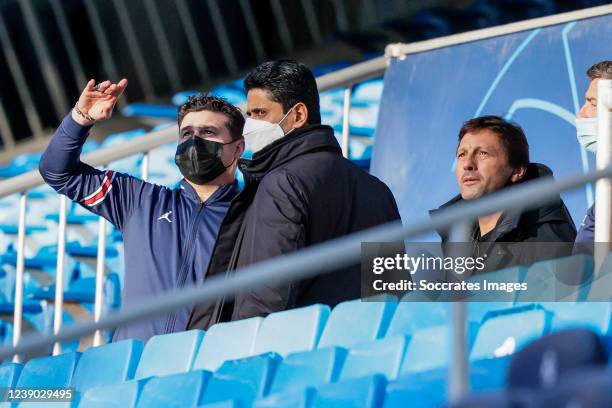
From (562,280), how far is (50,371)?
6.33 ft

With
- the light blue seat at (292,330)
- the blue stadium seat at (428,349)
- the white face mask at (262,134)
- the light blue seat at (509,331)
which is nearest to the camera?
the light blue seat at (509,331)

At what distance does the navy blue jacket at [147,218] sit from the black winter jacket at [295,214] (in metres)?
0.29

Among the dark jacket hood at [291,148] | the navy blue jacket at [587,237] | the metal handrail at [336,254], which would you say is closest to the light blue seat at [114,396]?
the dark jacket hood at [291,148]

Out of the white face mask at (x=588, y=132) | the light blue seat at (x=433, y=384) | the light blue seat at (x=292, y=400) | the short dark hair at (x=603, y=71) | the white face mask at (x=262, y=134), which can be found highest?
the white face mask at (x=262, y=134)

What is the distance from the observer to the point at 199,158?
509 cm

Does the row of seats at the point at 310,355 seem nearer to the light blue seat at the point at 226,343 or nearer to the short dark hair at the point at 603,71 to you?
the light blue seat at the point at 226,343

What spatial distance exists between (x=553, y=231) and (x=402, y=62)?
2.06 metres

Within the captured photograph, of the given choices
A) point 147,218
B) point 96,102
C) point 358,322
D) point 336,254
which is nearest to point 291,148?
point 147,218

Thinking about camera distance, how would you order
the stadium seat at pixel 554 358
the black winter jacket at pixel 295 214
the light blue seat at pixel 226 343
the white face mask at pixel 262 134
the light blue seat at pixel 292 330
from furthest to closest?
the white face mask at pixel 262 134 < the black winter jacket at pixel 295 214 < the light blue seat at pixel 226 343 < the light blue seat at pixel 292 330 < the stadium seat at pixel 554 358

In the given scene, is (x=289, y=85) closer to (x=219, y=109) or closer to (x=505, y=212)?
(x=219, y=109)

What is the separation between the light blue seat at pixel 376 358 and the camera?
12.3 ft

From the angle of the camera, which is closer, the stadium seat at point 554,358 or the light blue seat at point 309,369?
the stadium seat at point 554,358

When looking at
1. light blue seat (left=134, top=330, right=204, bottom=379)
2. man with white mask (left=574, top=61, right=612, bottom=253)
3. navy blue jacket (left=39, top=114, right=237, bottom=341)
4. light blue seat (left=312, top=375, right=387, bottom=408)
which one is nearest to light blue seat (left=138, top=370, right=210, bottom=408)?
light blue seat (left=134, top=330, right=204, bottom=379)

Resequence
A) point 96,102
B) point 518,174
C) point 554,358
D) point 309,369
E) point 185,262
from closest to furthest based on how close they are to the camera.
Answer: point 554,358, point 309,369, point 518,174, point 185,262, point 96,102
